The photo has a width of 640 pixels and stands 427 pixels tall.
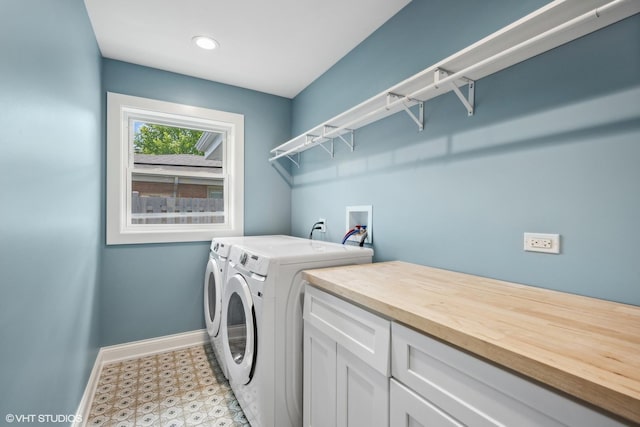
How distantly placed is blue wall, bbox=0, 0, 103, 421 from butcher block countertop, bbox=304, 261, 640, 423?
101 centimetres

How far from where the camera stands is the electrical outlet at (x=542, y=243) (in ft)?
3.49

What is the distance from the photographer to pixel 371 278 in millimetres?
1269

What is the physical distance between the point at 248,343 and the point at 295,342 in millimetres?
238

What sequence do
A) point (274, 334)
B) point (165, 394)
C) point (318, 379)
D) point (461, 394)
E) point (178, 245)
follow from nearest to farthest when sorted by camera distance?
point (461, 394) → point (318, 379) → point (274, 334) → point (165, 394) → point (178, 245)

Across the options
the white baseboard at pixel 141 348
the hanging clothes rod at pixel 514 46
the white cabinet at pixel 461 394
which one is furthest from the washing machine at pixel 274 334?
the white baseboard at pixel 141 348

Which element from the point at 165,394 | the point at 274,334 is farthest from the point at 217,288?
the point at 274,334

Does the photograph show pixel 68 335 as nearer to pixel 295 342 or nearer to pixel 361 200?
pixel 295 342

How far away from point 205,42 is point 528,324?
2.42 meters

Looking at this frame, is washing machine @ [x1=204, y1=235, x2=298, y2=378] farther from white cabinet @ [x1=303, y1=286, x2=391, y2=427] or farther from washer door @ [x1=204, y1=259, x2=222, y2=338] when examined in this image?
white cabinet @ [x1=303, y1=286, x2=391, y2=427]

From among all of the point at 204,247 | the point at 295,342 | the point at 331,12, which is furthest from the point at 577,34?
the point at 204,247

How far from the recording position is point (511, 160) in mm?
1204

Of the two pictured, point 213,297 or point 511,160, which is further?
point 213,297

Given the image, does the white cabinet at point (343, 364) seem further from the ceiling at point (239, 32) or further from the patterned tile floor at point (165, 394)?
the ceiling at point (239, 32)

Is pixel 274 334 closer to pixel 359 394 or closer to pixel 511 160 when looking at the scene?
pixel 359 394
